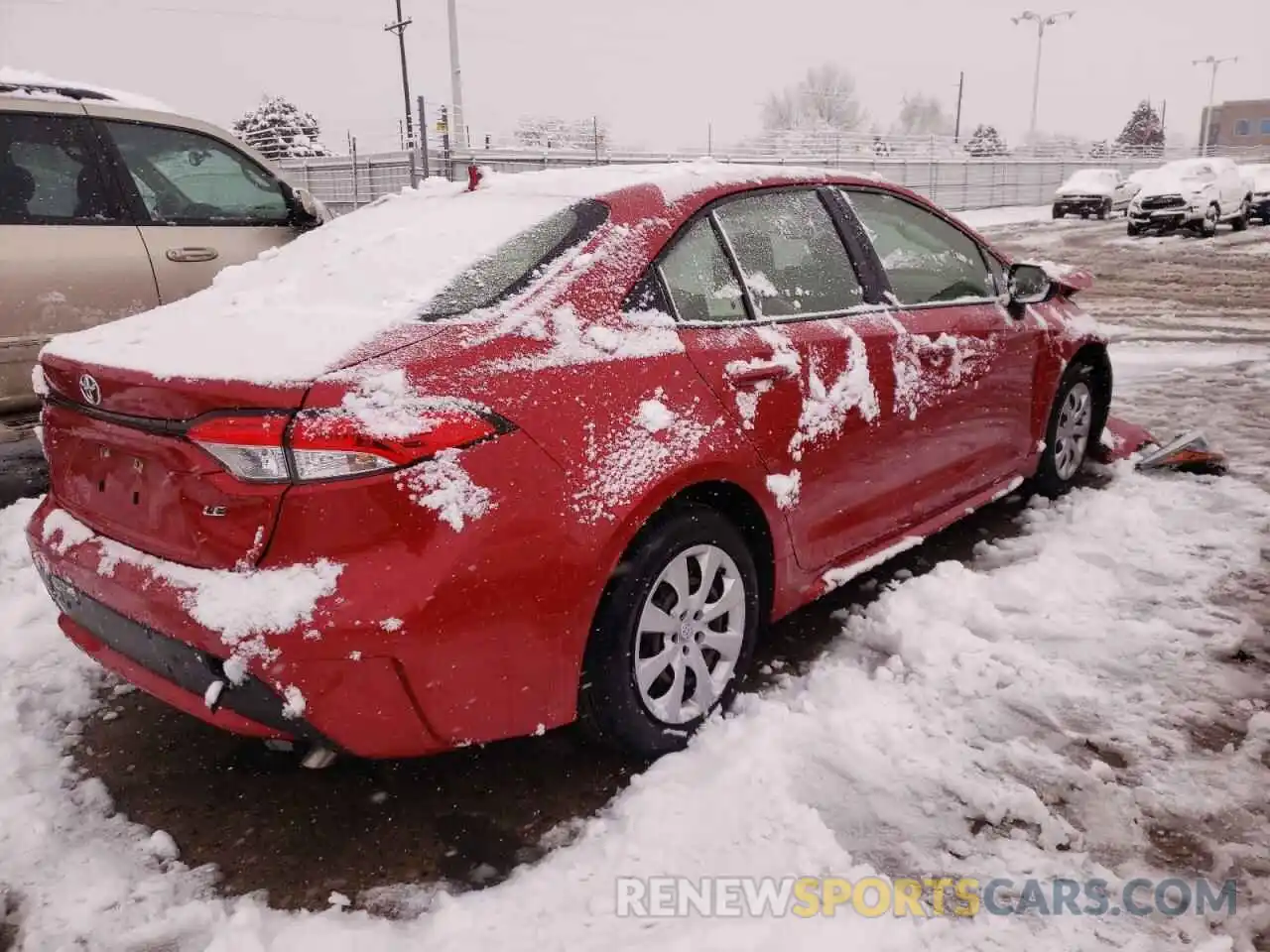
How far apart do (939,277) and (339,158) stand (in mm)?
20123

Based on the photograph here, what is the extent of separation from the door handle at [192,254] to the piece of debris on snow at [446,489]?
372 cm

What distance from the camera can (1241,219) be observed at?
2391 cm

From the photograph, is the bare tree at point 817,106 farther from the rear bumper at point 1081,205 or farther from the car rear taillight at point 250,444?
the car rear taillight at point 250,444

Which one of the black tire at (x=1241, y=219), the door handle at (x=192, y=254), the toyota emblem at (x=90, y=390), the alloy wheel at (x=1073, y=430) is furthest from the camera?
the black tire at (x=1241, y=219)

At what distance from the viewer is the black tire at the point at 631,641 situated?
7.94 feet

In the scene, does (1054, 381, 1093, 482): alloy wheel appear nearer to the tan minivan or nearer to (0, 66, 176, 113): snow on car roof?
the tan minivan

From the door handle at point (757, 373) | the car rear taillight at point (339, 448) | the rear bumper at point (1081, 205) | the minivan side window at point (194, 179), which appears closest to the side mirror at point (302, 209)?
the minivan side window at point (194, 179)

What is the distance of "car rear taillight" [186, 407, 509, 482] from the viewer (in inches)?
78.8

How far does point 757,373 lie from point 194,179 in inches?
160

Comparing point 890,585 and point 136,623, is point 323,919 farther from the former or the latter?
point 890,585

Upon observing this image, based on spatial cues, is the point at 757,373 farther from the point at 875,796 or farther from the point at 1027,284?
the point at 1027,284

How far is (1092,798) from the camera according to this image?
2502mm

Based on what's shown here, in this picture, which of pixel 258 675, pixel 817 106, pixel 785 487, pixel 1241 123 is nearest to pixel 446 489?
pixel 258 675

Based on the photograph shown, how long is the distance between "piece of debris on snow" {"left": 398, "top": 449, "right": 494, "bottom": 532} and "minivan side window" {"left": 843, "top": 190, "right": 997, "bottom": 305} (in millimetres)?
2020
